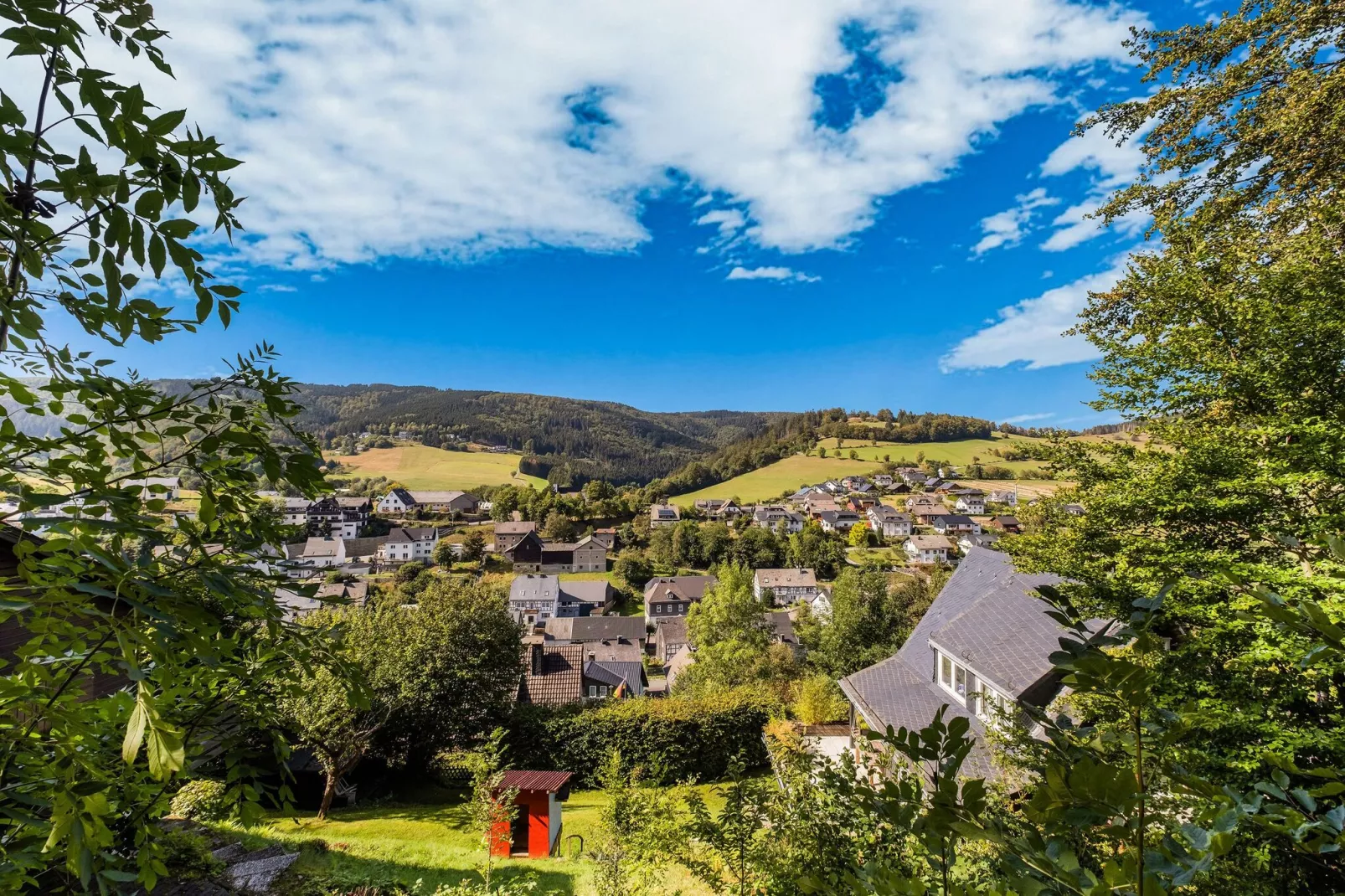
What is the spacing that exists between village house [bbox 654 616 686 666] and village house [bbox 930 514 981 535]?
51.2 metres

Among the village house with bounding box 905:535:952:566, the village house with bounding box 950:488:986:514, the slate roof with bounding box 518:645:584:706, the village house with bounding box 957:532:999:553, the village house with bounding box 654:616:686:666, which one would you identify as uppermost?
the village house with bounding box 950:488:986:514

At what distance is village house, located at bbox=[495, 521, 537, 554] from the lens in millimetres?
82750

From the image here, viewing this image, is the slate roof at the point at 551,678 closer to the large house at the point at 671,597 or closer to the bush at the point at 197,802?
the bush at the point at 197,802

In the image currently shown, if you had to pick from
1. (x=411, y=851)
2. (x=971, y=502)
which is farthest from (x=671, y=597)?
(x=971, y=502)

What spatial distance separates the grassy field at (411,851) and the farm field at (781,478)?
91535 mm

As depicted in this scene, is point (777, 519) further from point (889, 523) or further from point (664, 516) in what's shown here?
point (664, 516)

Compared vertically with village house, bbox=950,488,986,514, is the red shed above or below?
below

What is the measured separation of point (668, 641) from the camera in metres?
48.7

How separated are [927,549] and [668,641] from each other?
41526 millimetres

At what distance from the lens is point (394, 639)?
18.5 meters

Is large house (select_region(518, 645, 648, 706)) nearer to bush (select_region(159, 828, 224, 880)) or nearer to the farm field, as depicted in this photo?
bush (select_region(159, 828, 224, 880))

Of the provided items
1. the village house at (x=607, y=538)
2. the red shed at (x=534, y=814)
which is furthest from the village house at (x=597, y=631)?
the red shed at (x=534, y=814)

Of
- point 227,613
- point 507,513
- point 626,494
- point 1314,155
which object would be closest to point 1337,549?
point 227,613

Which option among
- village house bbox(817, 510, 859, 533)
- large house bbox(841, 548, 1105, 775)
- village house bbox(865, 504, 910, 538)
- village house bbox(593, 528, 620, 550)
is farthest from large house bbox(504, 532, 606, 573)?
large house bbox(841, 548, 1105, 775)
